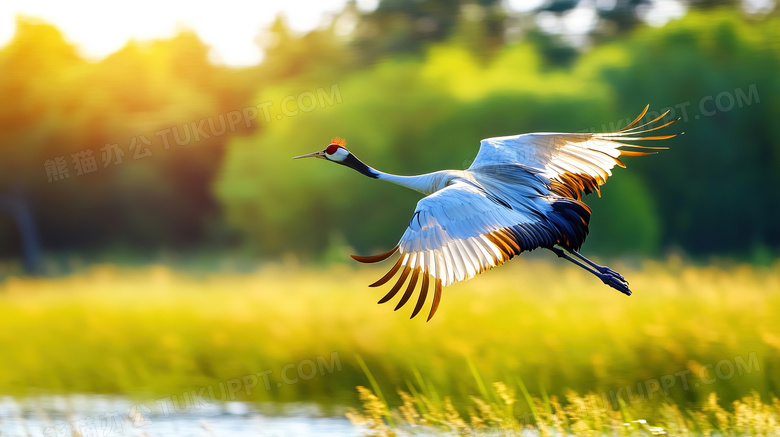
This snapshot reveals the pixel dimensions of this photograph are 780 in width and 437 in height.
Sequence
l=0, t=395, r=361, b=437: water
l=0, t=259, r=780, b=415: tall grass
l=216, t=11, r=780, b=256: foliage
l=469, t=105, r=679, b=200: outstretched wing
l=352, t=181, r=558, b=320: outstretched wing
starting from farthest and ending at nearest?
l=216, t=11, r=780, b=256: foliage < l=0, t=259, r=780, b=415: tall grass < l=0, t=395, r=361, b=437: water < l=469, t=105, r=679, b=200: outstretched wing < l=352, t=181, r=558, b=320: outstretched wing

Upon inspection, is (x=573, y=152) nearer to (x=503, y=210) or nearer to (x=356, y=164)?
(x=503, y=210)

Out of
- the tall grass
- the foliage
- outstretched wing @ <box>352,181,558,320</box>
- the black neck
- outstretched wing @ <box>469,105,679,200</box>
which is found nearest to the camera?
outstretched wing @ <box>352,181,558,320</box>

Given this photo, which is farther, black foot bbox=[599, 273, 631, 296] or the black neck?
the black neck

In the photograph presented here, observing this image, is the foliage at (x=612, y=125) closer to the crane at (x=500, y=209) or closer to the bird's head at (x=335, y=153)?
the bird's head at (x=335, y=153)

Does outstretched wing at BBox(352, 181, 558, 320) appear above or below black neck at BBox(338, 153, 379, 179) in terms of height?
below

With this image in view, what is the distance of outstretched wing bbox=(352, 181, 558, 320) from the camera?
180 inches

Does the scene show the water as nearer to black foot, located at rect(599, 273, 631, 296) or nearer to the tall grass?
the tall grass

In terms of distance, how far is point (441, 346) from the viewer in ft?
24.8

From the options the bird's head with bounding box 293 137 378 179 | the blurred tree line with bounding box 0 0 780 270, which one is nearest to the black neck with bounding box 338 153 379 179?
the bird's head with bounding box 293 137 378 179

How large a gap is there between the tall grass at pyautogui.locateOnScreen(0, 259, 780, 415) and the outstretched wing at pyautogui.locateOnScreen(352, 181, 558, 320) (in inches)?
68.3

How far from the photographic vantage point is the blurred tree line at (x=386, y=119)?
14633 mm

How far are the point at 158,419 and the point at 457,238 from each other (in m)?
3.98

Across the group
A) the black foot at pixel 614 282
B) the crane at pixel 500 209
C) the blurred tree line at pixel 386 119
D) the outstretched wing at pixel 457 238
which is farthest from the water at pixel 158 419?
the blurred tree line at pixel 386 119

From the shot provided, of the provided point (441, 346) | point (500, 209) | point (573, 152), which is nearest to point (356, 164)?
point (573, 152)
